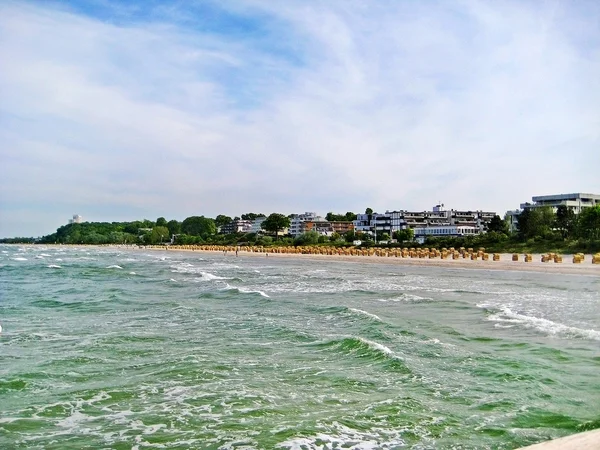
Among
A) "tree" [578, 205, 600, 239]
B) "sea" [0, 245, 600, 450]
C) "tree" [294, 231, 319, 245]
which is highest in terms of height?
"tree" [578, 205, 600, 239]

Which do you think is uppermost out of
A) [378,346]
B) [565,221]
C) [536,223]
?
[565,221]

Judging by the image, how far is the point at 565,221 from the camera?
75.9m

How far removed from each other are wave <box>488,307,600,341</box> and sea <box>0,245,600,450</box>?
58mm

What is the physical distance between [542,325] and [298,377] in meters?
8.61

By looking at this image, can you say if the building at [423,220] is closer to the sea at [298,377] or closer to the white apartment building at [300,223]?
the white apartment building at [300,223]

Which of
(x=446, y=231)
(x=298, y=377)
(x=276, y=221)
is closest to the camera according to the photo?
(x=298, y=377)

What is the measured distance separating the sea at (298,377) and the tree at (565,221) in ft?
200

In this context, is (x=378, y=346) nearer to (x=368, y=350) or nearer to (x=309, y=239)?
(x=368, y=350)

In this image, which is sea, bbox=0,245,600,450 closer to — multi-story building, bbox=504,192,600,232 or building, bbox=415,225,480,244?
multi-story building, bbox=504,192,600,232

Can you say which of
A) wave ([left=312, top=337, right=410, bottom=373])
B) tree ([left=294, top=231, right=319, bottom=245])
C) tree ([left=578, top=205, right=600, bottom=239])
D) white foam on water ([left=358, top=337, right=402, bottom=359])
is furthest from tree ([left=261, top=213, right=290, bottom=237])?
white foam on water ([left=358, top=337, right=402, bottom=359])

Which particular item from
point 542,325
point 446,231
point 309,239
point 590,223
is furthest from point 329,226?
point 542,325

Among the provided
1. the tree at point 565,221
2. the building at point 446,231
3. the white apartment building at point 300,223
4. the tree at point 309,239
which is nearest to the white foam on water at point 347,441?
the tree at point 565,221

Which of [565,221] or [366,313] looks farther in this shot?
[565,221]

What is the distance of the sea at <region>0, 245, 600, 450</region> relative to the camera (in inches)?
263
